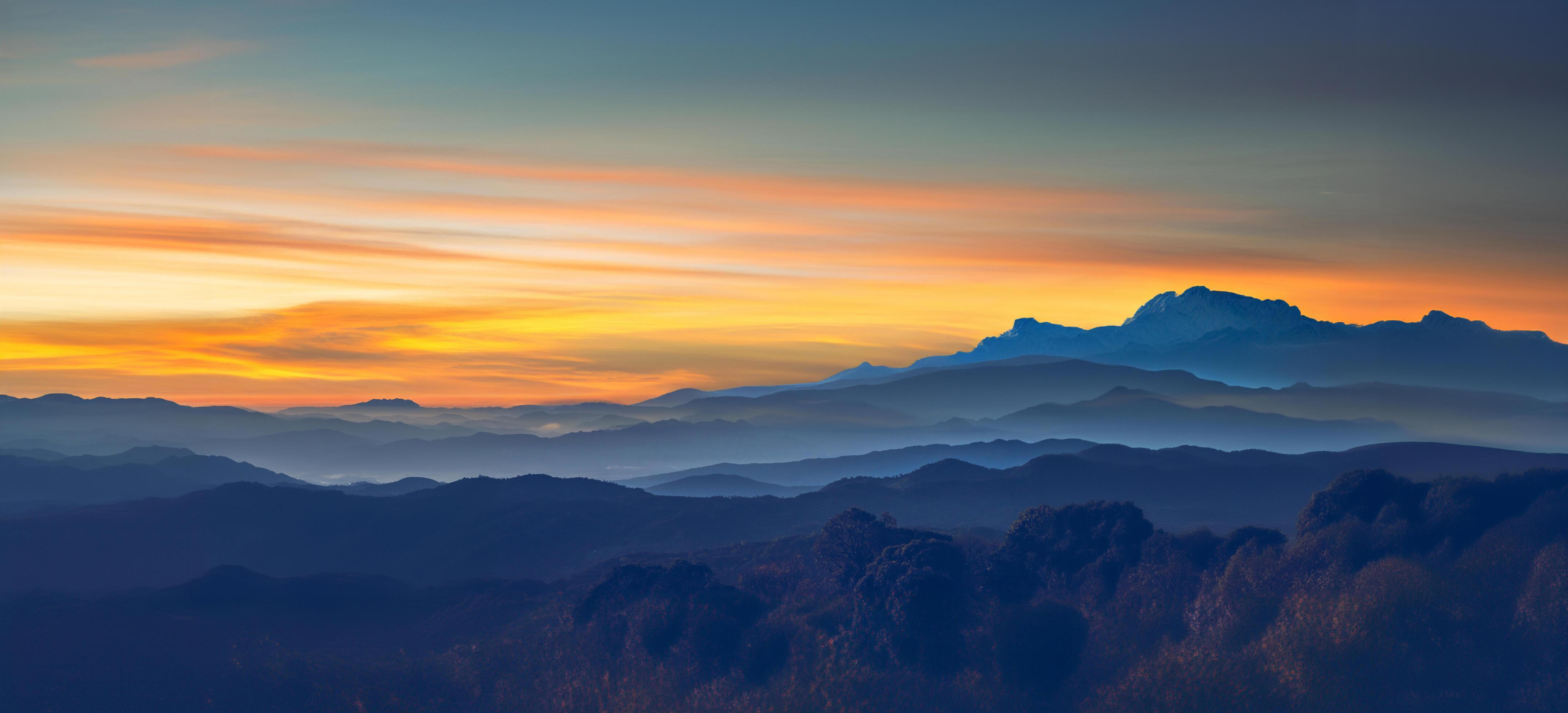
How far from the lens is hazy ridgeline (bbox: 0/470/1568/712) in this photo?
174 ft

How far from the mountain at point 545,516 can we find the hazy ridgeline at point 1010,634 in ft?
202

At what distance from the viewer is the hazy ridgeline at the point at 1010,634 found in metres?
53.2

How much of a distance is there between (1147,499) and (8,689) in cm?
15513

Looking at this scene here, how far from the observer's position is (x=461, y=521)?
167 meters

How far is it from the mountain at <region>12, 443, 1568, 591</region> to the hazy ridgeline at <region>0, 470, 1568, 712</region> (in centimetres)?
6159

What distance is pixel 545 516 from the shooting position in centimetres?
16662

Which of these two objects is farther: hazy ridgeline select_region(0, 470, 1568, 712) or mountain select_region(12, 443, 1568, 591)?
mountain select_region(12, 443, 1568, 591)

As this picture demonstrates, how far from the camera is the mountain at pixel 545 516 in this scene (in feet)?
466

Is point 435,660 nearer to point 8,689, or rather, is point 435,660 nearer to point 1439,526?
point 8,689

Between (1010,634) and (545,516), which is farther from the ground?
(1010,634)

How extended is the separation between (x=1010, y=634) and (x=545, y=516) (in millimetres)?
115264

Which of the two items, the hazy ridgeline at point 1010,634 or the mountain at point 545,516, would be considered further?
the mountain at point 545,516

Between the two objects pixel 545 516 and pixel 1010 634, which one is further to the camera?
pixel 545 516

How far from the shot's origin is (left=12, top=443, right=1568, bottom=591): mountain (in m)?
142
